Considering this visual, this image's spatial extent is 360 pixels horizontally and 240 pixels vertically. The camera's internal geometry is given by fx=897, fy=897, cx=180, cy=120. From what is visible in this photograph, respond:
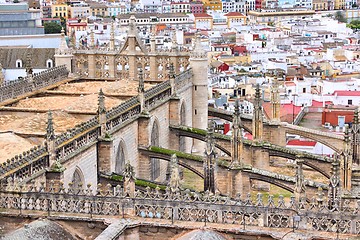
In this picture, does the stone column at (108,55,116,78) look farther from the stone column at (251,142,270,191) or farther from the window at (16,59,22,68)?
the window at (16,59,22,68)

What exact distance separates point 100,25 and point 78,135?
15844 cm

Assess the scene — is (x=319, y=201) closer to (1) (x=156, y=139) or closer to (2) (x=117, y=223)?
(2) (x=117, y=223)

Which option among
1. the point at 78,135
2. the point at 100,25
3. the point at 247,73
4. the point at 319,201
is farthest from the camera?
the point at 100,25

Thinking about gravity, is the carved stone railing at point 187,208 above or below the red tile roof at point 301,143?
above

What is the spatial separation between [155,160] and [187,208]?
20.6 metres

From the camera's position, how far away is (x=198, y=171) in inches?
1612

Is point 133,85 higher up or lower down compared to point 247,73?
higher up

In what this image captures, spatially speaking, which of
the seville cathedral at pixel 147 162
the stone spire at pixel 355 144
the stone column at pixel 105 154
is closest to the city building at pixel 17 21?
the seville cathedral at pixel 147 162

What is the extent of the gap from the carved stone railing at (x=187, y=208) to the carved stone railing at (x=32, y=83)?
1926 cm

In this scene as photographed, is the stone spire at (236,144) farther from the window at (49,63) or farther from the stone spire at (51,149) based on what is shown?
the window at (49,63)

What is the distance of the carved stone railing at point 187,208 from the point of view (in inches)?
914

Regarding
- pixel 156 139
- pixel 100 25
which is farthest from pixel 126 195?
pixel 100 25

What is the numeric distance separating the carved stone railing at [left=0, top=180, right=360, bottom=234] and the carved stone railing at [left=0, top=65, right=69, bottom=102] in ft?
63.2

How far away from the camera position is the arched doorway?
44125mm
